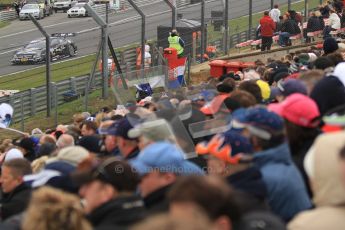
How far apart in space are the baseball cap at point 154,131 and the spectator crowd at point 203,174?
Answer: 0.4 inches

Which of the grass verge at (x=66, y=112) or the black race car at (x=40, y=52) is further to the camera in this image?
the black race car at (x=40, y=52)

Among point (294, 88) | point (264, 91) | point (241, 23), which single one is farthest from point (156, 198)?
point (241, 23)

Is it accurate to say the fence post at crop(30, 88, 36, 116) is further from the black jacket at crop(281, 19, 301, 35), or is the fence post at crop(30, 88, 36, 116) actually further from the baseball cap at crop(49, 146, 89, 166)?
the baseball cap at crop(49, 146, 89, 166)

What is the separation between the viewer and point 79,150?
7.44 metres

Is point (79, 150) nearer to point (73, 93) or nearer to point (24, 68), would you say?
point (73, 93)

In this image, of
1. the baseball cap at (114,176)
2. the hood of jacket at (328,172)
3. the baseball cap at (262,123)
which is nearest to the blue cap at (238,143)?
the baseball cap at (262,123)

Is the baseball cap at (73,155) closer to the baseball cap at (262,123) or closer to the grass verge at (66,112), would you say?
the baseball cap at (262,123)

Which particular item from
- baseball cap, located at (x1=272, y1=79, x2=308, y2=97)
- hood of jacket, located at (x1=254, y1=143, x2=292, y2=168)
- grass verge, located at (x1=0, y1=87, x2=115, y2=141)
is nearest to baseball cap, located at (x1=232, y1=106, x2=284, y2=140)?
hood of jacket, located at (x1=254, y1=143, x2=292, y2=168)

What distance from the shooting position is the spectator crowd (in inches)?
184

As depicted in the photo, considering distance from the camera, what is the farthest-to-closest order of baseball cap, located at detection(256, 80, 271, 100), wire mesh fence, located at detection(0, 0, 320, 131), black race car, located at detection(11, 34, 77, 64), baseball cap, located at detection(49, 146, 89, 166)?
1. black race car, located at detection(11, 34, 77, 64)
2. wire mesh fence, located at detection(0, 0, 320, 131)
3. baseball cap, located at detection(256, 80, 271, 100)
4. baseball cap, located at detection(49, 146, 89, 166)

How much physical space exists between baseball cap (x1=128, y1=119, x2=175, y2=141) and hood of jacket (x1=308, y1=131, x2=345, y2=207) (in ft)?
8.16

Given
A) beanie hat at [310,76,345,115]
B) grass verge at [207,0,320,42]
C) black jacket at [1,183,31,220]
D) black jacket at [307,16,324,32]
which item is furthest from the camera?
Answer: grass verge at [207,0,320,42]

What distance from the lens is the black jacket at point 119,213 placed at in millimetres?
5469

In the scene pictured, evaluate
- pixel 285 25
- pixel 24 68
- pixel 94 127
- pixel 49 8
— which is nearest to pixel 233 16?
pixel 285 25
